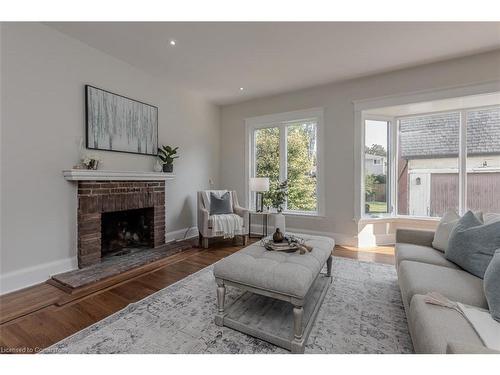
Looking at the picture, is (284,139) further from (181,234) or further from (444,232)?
(444,232)

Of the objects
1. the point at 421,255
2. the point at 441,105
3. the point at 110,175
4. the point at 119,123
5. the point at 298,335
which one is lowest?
the point at 298,335

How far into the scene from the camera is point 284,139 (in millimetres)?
4621

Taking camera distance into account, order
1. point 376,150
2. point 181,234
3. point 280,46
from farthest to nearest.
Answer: point 181,234 → point 376,150 → point 280,46

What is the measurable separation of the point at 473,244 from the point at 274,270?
150 centimetres

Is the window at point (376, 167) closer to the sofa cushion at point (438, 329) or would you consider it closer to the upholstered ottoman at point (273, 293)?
the upholstered ottoman at point (273, 293)

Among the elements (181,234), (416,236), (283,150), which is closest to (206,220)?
(181,234)

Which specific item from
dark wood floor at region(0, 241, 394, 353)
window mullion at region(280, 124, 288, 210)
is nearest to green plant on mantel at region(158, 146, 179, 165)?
dark wood floor at region(0, 241, 394, 353)

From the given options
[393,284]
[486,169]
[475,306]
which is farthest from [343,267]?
[486,169]

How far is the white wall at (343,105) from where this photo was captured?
3172mm

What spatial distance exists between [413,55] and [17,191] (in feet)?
16.4

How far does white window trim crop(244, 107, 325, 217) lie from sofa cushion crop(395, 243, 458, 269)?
1942mm

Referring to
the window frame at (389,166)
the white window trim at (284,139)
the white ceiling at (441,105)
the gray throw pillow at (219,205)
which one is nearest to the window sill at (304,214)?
the white window trim at (284,139)
